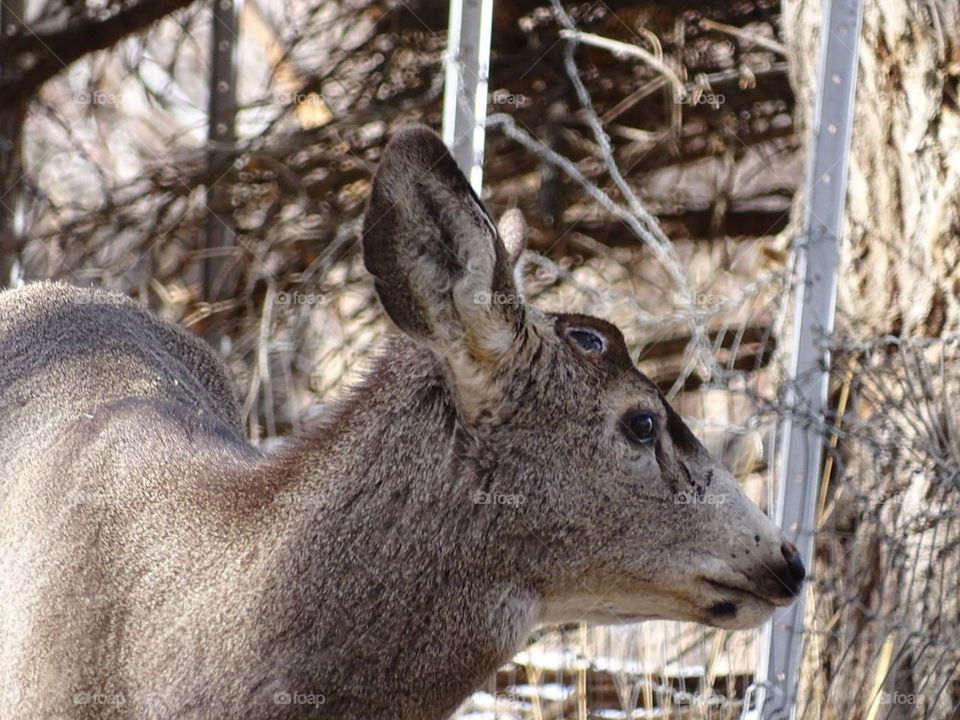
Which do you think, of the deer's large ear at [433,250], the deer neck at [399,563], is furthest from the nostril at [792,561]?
the deer's large ear at [433,250]

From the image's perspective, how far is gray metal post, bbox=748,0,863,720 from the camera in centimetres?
389

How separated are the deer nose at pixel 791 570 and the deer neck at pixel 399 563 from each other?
1.85 feet

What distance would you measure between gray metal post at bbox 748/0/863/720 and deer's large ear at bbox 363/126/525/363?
1.38 metres

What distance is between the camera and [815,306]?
3.91 metres

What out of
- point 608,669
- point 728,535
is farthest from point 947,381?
point 728,535

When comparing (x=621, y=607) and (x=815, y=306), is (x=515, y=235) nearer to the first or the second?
(x=815, y=306)

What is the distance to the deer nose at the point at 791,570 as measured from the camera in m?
3.03

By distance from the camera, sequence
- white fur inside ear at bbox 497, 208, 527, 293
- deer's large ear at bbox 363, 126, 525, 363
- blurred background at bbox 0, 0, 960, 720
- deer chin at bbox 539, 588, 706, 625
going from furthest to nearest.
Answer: blurred background at bbox 0, 0, 960, 720, white fur inside ear at bbox 497, 208, 527, 293, deer chin at bbox 539, 588, 706, 625, deer's large ear at bbox 363, 126, 525, 363

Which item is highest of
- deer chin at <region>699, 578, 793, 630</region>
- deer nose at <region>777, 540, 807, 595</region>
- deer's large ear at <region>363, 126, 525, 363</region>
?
deer's large ear at <region>363, 126, 525, 363</region>

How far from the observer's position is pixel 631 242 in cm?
799

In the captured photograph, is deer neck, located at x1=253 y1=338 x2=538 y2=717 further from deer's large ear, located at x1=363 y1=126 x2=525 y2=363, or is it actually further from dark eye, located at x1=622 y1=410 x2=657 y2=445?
dark eye, located at x1=622 y1=410 x2=657 y2=445

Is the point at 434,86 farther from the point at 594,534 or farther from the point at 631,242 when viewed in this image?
the point at 594,534

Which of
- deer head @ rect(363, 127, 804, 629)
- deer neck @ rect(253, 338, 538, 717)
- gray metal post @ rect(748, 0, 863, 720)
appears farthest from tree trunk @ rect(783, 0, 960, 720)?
deer neck @ rect(253, 338, 538, 717)

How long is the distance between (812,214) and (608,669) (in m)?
1.69
